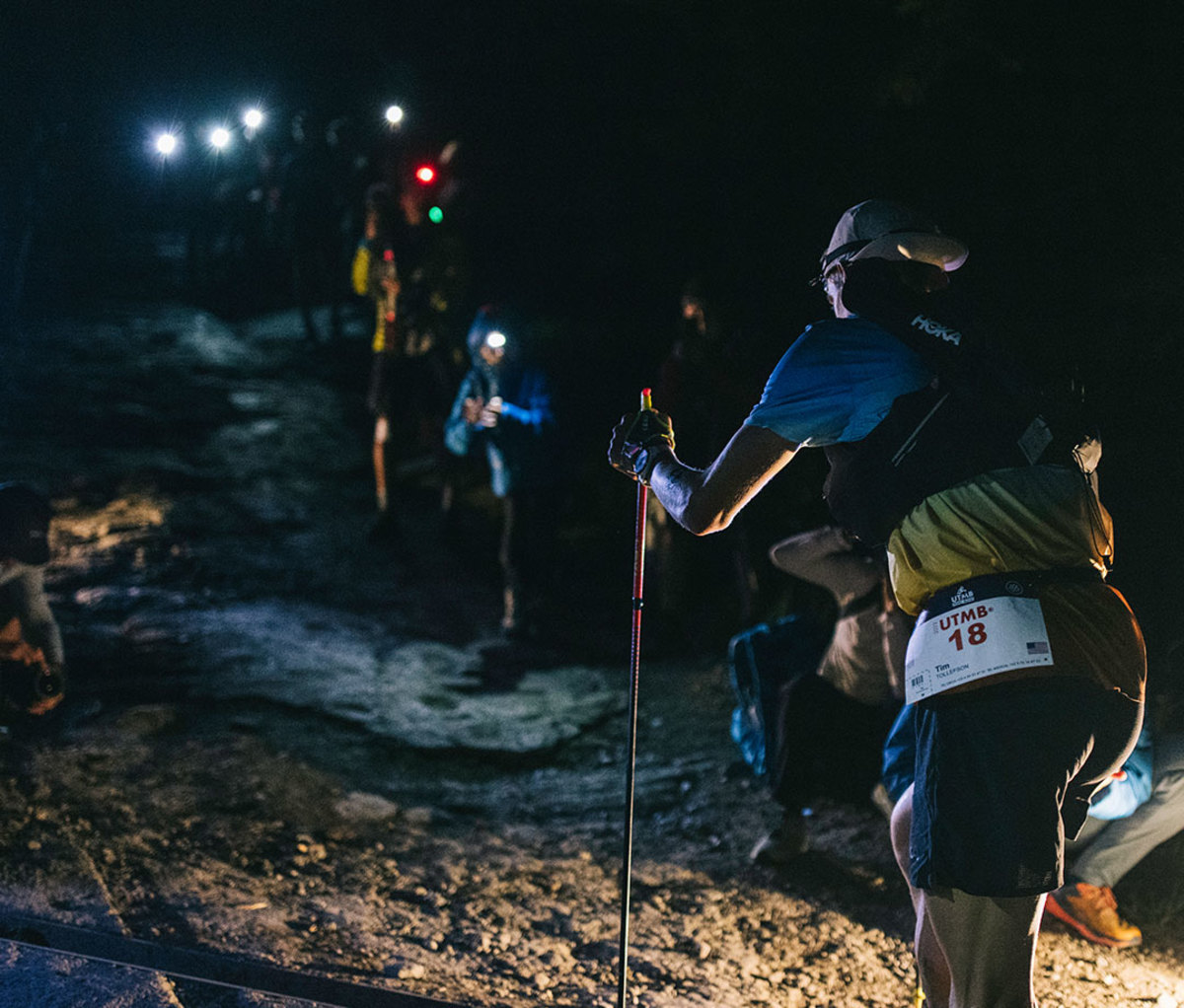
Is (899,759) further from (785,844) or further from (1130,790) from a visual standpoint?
(785,844)

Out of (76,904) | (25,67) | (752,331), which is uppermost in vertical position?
(25,67)

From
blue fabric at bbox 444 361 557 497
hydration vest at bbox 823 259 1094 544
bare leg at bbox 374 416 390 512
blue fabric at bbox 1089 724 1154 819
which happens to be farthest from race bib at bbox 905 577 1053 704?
bare leg at bbox 374 416 390 512

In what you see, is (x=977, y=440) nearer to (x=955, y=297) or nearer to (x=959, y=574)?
(x=959, y=574)

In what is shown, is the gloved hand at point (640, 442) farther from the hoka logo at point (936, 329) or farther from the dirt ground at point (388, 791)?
the dirt ground at point (388, 791)

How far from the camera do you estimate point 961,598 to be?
2.01 m

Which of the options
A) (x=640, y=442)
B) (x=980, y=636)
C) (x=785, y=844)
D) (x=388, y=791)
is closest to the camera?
(x=980, y=636)

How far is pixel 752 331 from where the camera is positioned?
7332 millimetres

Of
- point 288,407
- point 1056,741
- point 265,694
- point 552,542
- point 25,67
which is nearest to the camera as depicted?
point 1056,741

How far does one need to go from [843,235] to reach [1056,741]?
1228mm

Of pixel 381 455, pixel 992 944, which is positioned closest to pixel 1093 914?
pixel 992 944

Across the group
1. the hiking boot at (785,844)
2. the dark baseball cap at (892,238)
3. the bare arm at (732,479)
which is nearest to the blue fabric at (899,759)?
the bare arm at (732,479)

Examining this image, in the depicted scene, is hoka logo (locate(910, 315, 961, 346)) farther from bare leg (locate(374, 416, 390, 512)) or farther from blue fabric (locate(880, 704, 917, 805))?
bare leg (locate(374, 416, 390, 512))

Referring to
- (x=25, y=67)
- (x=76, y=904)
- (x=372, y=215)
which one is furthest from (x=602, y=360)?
(x=25, y=67)

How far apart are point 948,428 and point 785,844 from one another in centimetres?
277
